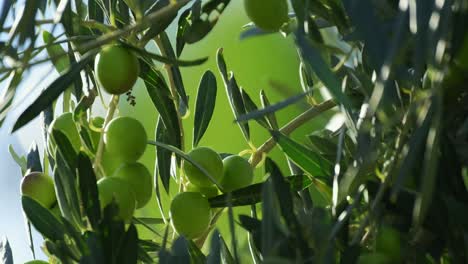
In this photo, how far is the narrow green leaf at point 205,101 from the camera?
102 cm

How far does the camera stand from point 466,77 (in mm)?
542

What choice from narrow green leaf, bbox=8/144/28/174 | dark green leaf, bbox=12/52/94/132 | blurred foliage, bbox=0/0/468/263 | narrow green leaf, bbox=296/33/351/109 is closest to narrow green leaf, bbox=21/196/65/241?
blurred foliage, bbox=0/0/468/263

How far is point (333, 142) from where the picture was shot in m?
0.84

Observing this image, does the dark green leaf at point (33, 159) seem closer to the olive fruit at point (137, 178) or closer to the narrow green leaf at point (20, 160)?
the narrow green leaf at point (20, 160)

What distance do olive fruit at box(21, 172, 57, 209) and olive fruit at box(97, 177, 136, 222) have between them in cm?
10

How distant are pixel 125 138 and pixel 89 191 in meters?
0.07

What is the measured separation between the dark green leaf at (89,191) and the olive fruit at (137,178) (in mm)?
49

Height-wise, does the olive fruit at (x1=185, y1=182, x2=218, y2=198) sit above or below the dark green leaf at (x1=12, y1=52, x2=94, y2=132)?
below

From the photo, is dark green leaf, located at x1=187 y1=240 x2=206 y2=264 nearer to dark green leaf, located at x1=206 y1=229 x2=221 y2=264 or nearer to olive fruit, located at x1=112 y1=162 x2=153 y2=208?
olive fruit, located at x1=112 y1=162 x2=153 y2=208

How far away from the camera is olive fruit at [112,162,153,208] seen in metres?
0.78

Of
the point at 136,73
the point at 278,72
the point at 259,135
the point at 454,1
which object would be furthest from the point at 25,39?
the point at 278,72

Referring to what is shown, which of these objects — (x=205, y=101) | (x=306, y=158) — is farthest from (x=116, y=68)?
(x=205, y=101)

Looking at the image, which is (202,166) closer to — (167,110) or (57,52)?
(167,110)

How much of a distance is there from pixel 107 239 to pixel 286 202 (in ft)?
0.40
